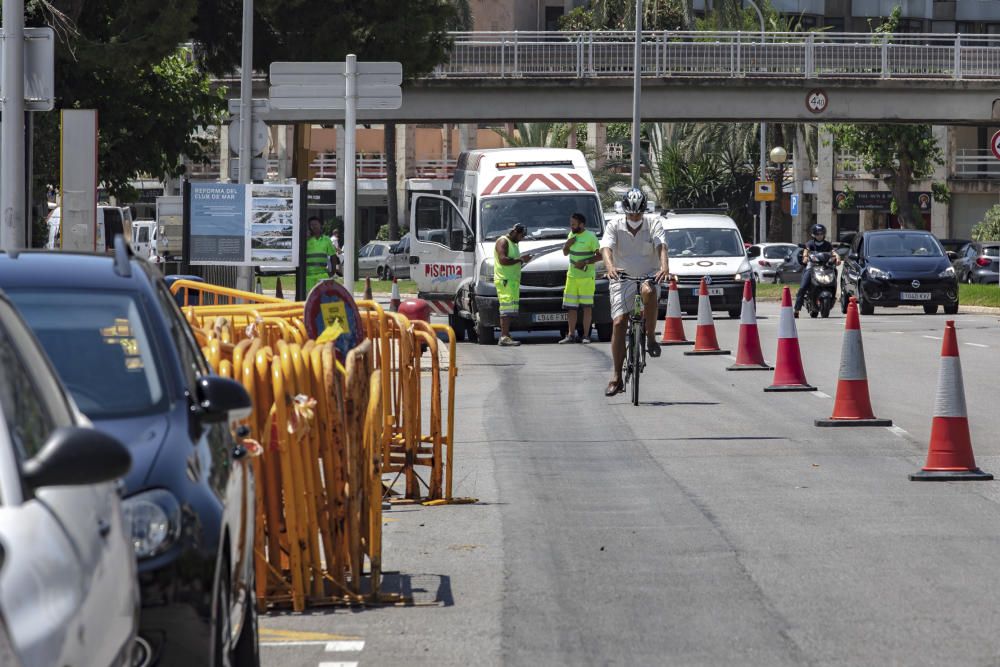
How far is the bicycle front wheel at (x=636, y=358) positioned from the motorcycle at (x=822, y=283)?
1659cm

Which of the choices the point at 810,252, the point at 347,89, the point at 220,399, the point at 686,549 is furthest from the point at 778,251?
the point at 220,399

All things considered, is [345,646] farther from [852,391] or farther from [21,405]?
[852,391]

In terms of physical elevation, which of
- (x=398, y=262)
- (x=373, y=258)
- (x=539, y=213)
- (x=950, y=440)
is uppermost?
(x=539, y=213)

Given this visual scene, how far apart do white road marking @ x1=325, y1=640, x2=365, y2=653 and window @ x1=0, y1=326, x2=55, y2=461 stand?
2615mm

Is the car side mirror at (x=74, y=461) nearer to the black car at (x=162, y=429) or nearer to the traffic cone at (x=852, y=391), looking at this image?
the black car at (x=162, y=429)

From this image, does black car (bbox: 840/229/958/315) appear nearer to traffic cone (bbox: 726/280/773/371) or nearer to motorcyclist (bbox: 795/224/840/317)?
motorcyclist (bbox: 795/224/840/317)

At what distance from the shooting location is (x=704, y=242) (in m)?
33.4

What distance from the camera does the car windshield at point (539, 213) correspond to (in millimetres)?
26891

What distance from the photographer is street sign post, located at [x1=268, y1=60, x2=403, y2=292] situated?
1747 centimetres

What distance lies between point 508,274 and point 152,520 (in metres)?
20.3

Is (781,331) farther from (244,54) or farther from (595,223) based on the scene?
(244,54)

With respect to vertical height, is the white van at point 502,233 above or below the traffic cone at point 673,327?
above

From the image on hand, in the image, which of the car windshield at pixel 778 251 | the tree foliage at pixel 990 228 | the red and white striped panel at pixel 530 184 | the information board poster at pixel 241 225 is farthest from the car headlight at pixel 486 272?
the tree foliage at pixel 990 228

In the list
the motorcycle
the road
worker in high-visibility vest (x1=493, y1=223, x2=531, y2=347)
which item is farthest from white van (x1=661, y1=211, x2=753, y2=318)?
the road
